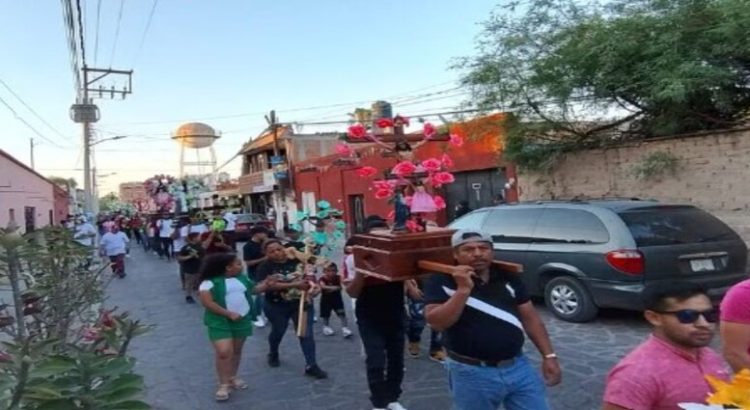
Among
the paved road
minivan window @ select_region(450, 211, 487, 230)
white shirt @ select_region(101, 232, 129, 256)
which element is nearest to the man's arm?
the paved road

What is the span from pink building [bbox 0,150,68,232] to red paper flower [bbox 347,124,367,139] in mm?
14429

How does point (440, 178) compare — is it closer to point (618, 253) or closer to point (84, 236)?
point (618, 253)

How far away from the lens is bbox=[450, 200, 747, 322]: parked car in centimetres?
668

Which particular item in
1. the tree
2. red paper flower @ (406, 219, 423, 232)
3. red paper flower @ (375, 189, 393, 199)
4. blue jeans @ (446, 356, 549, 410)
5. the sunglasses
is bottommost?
blue jeans @ (446, 356, 549, 410)

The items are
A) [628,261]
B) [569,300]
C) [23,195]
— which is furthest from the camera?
[23,195]

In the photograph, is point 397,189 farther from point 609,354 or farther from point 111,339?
point 609,354

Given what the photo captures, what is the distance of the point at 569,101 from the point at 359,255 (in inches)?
397

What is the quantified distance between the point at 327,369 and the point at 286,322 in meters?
0.63

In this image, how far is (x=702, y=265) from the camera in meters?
6.74

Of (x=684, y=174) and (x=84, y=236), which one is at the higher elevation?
(x=684, y=174)

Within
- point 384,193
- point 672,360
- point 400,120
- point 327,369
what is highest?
point 400,120

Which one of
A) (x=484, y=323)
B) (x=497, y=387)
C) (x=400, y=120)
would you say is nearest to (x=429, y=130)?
(x=400, y=120)

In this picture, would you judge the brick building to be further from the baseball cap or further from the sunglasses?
the sunglasses

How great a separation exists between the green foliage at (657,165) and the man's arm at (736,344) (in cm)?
984
